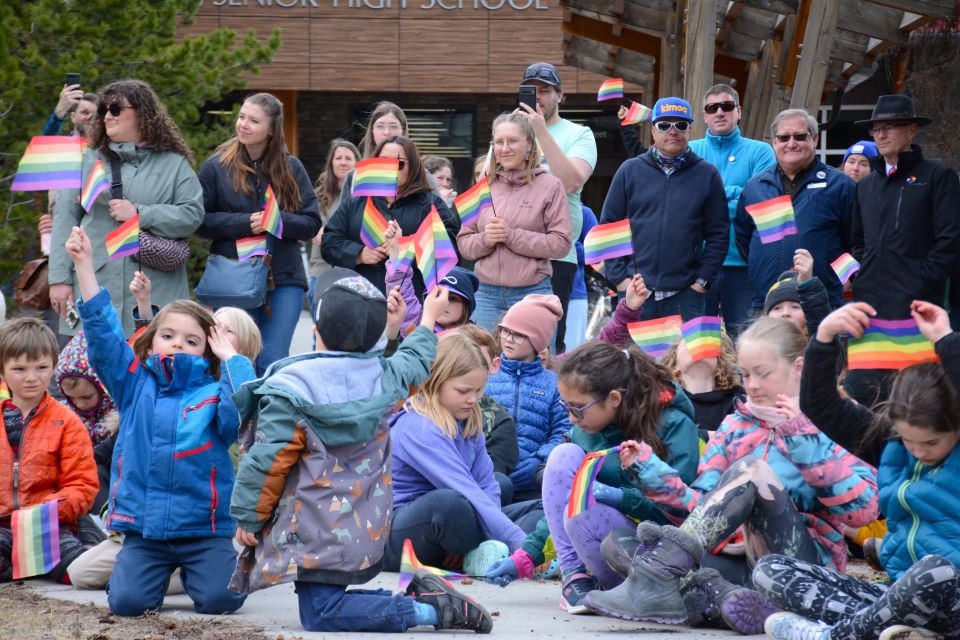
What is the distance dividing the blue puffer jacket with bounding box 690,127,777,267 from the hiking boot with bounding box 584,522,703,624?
135 inches

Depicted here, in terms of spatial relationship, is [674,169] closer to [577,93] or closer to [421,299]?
[421,299]

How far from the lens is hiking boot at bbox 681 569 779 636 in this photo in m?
4.18

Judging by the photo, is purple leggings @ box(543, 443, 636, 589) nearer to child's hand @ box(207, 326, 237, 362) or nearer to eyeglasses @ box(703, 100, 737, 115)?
child's hand @ box(207, 326, 237, 362)

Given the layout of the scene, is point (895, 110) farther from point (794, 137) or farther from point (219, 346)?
point (219, 346)

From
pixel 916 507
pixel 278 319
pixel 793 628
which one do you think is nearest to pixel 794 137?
pixel 278 319

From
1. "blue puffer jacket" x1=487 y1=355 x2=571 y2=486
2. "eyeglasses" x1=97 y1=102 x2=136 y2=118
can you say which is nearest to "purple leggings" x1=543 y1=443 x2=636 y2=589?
"blue puffer jacket" x1=487 y1=355 x2=571 y2=486

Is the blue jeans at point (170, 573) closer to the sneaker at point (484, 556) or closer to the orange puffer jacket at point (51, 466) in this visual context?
the orange puffer jacket at point (51, 466)

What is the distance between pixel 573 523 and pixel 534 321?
1.78 m

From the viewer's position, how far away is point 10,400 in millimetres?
5578

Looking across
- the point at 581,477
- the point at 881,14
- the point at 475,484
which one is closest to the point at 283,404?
the point at 581,477

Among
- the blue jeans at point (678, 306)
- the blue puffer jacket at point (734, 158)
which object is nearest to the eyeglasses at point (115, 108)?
the blue jeans at point (678, 306)

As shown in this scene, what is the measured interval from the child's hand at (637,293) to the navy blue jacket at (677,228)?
1.64 feet

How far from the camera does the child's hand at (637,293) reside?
639 centimetres

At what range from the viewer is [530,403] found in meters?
6.17
